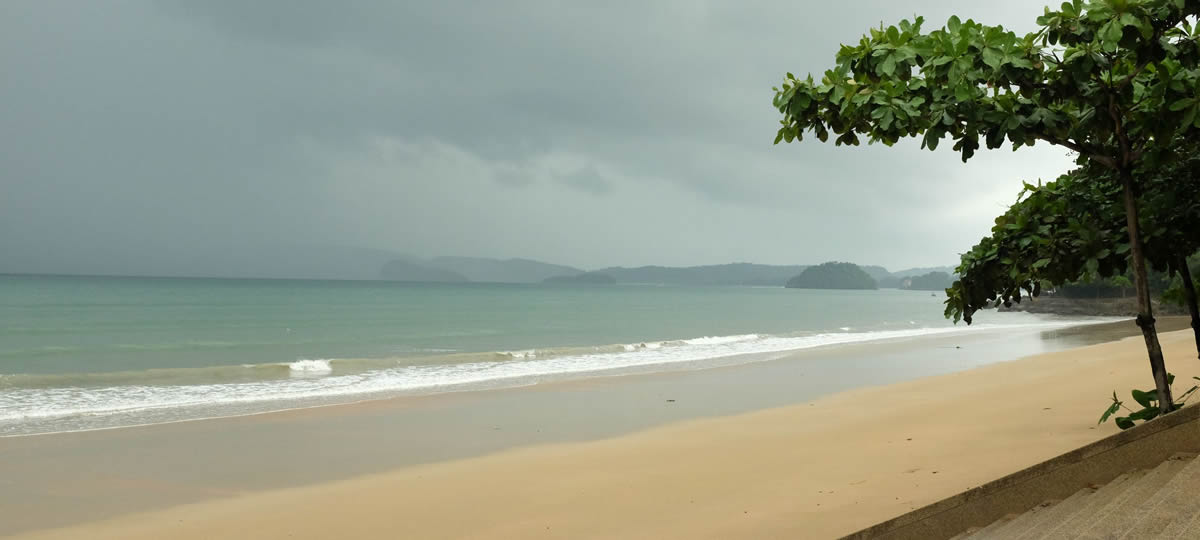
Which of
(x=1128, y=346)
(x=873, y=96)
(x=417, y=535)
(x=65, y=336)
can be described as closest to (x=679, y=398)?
(x=417, y=535)

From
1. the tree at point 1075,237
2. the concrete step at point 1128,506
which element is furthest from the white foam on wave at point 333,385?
the concrete step at point 1128,506

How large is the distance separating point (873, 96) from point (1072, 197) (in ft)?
6.93

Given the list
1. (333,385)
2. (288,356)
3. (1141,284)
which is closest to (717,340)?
(288,356)

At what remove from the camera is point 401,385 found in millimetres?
16109

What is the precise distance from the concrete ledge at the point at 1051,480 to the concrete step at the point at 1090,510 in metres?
0.06

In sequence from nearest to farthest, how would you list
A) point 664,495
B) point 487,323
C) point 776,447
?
point 664,495 < point 776,447 < point 487,323

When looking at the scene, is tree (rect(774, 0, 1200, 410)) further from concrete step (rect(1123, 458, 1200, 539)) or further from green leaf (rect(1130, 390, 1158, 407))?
concrete step (rect(1123, 458, 1200, 539))

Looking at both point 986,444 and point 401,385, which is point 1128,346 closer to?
point 986,444

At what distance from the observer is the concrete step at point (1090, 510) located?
304 centimetres

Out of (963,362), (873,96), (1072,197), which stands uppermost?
(873,96)

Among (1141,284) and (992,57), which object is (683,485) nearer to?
(1141,284)

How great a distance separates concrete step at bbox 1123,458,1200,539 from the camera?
2.90 metres

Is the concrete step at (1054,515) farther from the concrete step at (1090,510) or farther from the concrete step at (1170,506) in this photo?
the concrete step at (1170,506)

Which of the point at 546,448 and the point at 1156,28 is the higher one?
the point at 1156,28
